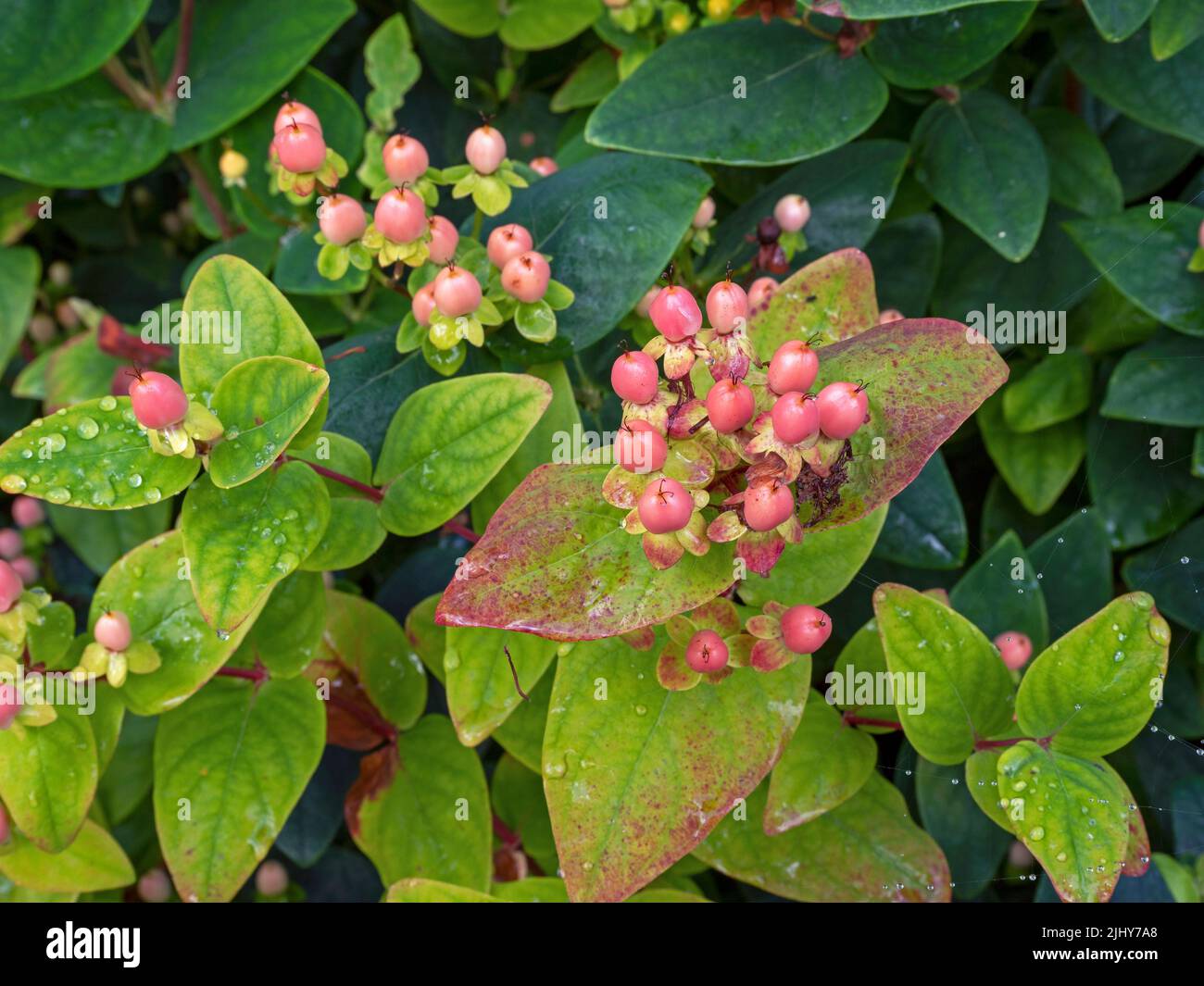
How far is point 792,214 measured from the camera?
85 centimetres

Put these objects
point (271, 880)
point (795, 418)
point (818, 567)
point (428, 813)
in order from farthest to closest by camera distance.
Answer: point (271, 880)
point (428, 813)
point (818, 567)
point (795, 418)

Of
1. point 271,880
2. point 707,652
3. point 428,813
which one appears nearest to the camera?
point 707,652

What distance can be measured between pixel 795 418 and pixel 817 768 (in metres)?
0.33

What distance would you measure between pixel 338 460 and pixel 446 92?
62 centimetres

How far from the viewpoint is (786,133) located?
90 centimetres

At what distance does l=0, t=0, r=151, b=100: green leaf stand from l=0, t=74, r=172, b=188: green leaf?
5 centimetres

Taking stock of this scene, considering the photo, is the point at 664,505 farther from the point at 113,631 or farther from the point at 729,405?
the point at 113,631

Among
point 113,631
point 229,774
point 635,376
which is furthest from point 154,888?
point 635,376

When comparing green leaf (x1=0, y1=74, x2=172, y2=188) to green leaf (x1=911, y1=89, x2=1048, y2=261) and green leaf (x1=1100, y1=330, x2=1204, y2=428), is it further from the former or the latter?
green leaf (x1=1100, y1=330, x2=1204, y2=428)

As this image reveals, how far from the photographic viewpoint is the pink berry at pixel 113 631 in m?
0.71

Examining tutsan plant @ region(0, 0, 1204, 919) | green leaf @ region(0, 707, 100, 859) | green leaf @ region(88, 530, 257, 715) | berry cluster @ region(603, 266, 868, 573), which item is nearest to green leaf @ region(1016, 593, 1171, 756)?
tutsan plant @ region(0, 0, 1204, 919)
